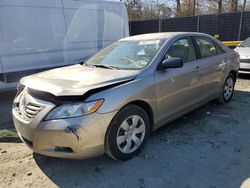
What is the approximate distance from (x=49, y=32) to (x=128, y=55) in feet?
11.3

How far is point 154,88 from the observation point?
3615 millimetres

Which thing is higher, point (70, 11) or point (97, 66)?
point (70, 11)

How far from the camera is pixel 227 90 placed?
572 cm

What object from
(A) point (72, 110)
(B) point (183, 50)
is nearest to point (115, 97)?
(A) point (72, 110)

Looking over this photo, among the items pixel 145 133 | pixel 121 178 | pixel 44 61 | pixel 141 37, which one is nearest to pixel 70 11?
pixel 44 61

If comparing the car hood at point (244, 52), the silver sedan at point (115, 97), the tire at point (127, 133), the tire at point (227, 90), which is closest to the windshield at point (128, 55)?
the silver sedan at point (115, 97)

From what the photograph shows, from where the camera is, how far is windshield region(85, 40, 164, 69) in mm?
3846

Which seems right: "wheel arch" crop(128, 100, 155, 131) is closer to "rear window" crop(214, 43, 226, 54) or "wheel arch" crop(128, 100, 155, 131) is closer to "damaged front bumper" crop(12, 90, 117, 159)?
"damaged front bumper" crop(12, 90, 117, 159)

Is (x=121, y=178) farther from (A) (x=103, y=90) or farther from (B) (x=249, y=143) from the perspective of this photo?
(B) (x=249, y=143)

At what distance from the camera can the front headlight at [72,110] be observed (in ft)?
9.50

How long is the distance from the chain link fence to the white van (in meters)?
6.77

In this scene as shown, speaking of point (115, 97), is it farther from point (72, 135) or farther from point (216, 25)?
point (216, 25)

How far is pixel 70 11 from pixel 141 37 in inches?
130

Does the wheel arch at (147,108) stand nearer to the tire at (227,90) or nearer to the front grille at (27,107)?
the front grille at (27,107)
